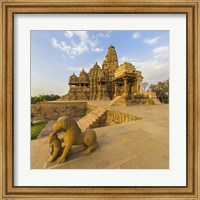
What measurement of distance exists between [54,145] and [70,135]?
0.27 m

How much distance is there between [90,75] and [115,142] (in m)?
23.4

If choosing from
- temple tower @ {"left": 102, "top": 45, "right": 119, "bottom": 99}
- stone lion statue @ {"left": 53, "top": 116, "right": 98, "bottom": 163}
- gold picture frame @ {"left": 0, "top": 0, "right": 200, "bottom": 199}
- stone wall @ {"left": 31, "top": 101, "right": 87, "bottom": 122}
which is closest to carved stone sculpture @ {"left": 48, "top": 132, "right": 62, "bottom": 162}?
stone lion statue @ {"left": 53, "top": 116, "right": 98, "bottom": 163}

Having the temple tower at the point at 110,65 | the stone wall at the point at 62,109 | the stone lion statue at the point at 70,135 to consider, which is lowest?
the stone wall at the point at 62,109

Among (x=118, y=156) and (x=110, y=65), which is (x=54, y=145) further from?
Answer: (x=110, y=65)

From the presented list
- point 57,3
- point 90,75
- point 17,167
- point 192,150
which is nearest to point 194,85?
point 192,150

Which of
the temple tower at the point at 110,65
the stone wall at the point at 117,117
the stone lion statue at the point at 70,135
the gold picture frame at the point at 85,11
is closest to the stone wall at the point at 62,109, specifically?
the stone wall at the point at 117,117

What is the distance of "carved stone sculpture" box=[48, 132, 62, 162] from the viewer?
1.66m

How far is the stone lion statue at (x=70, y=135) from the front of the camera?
1.62 metres

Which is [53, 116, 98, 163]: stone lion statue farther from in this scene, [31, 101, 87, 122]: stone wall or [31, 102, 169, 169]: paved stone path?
[31, 101, 87, 122]: stone wall

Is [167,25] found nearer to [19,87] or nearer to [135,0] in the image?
[135,0]

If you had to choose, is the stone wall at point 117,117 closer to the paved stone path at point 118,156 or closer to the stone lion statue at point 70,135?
the paved stone path at point 118,156

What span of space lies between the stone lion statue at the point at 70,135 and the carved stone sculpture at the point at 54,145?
0.07 metres

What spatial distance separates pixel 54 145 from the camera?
1678mm

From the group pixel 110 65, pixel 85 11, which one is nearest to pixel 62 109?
pixel 85 11
